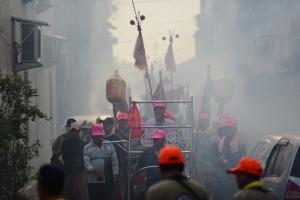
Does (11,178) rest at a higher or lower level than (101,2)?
lower

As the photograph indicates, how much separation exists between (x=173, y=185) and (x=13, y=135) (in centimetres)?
→ 493

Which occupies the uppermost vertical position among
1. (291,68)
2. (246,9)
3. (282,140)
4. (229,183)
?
(246,9)

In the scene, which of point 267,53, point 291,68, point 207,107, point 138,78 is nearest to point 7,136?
point 207,107

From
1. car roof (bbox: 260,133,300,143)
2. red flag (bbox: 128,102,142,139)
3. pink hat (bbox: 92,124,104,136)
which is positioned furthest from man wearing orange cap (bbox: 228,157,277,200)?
red flag (bbox: 128,102,142,139)

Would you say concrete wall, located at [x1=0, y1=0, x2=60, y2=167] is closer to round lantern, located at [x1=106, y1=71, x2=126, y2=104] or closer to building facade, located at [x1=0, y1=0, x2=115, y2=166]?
building facade, located at [x1=0, y1=0, x2=115, y2=166]

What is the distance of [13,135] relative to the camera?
10.1 metres

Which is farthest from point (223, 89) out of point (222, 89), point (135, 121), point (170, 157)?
point (170, 157)

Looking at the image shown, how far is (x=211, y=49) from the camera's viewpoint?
6419cm

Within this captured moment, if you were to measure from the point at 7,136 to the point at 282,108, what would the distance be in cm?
2434

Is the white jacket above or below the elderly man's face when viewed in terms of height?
below

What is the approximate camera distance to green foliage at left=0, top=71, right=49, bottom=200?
10023 millimetres

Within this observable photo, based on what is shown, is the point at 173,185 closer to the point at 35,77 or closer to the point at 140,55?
the point at 140,55

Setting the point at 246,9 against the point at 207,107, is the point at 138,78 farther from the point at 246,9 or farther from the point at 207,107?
the point at 207,107

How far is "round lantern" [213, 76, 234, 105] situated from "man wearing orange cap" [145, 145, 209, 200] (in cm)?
1574
